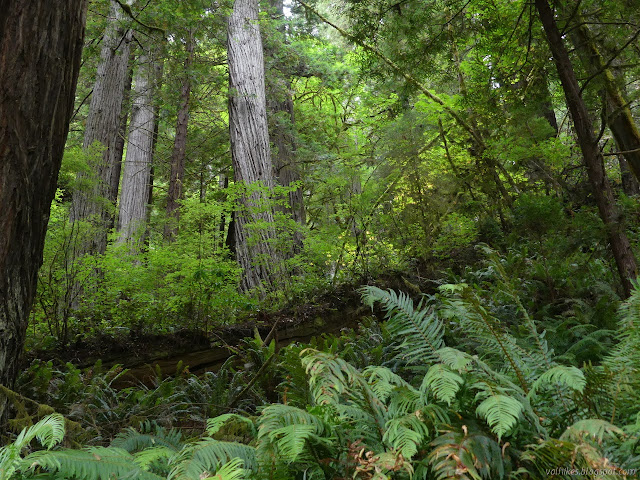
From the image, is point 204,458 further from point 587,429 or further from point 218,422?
point 587,429

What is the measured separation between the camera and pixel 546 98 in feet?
16.4

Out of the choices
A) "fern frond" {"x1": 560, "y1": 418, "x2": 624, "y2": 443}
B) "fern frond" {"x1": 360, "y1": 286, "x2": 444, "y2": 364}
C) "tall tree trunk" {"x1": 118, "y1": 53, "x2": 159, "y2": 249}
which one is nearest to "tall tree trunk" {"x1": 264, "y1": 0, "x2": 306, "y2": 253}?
"tall tree trunk" {"x1": 118, "y1": 53, "x2": 159, "y2": 249}

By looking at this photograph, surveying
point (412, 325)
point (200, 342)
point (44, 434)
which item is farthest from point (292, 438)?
point (200, 342)

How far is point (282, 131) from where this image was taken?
1116 cm

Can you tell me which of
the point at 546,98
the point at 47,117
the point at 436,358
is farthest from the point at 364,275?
the point at 47,117

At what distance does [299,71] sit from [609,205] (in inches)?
406

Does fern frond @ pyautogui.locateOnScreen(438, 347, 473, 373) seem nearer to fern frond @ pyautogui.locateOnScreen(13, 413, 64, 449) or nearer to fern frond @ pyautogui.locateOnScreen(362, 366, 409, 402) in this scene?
fern frond @ pyautogui.locateOnScreen(362, 366, 409, 402)

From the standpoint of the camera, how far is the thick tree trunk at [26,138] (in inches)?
102

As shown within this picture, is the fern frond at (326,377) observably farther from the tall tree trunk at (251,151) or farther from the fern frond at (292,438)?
the tall tree trunk at (251,151)

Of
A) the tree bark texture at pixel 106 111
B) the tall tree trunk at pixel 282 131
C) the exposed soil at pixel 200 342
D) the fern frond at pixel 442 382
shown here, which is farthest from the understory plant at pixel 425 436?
the tall tree trunk at pixel 282 131

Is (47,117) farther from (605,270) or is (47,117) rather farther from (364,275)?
(605,270)

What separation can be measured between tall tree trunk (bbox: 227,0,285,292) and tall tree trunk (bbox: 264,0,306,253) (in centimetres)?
160

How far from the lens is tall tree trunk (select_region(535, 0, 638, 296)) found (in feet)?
12.6

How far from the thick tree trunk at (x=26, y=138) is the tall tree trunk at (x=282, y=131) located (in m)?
7.95
